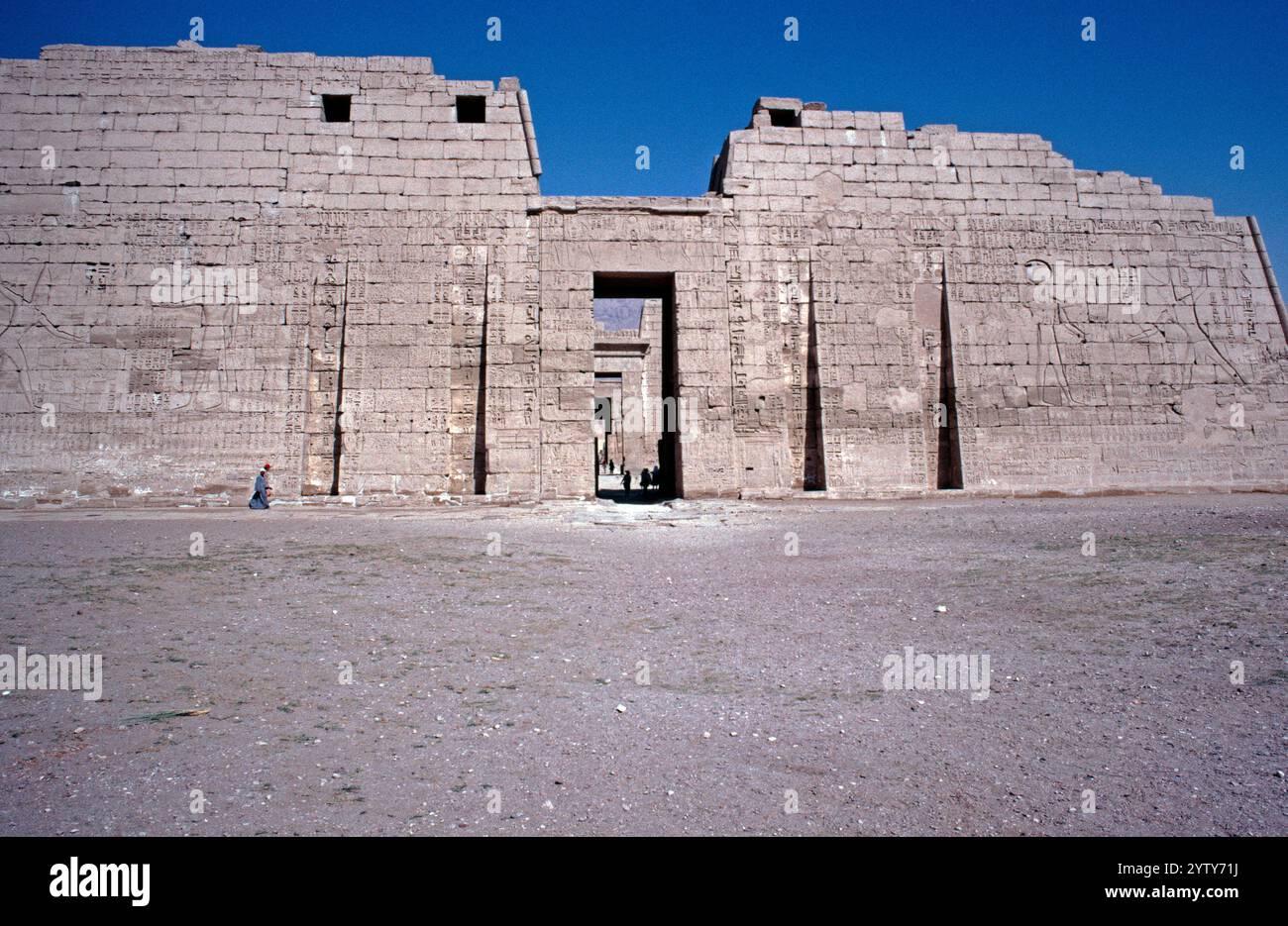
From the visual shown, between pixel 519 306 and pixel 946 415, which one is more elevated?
pixel 519 306

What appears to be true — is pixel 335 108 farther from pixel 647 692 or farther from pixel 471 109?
pixel 647 692

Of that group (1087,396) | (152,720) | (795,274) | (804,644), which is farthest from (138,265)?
(1087,396)

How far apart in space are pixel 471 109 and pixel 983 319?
1094 cm

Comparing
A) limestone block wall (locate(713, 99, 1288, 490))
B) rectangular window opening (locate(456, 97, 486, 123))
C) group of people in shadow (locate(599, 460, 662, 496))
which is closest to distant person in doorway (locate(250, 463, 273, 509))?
group of people in shadow (locate(599, 460, 662, 496))

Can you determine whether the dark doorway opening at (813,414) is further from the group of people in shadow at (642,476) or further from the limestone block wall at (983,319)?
the group of people in shadow at (642,476)

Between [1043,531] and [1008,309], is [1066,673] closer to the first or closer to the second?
[1043,531]

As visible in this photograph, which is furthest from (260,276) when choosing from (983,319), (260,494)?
(983,319)

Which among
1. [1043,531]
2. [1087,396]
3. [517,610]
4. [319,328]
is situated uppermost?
[319,328]

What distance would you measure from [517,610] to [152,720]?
2568 millimetres

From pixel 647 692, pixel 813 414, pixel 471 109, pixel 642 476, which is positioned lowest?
pixel 647 692

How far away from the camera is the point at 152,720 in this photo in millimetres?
3436

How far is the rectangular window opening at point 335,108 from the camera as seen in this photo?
14.2 meters

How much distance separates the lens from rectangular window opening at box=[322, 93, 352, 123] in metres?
14.2

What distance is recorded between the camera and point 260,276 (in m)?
13.6
